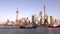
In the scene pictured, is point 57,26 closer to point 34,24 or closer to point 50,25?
point 50,25

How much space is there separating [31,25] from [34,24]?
8.73 metres

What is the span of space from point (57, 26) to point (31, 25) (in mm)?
38156

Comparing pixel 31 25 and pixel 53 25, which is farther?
pixel 53 25

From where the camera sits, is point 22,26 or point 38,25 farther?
point 38,25

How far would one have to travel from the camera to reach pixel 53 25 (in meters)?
180

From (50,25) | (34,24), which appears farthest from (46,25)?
(34,24)

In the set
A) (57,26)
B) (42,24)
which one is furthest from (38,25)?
(57,26)

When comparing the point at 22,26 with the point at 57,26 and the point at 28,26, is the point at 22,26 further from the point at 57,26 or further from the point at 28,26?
the point at 57,26

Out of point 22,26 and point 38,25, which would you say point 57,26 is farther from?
point 22,26

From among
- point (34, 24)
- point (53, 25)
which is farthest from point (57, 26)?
point (34, 24)

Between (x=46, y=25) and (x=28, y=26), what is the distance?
2648 centimetres

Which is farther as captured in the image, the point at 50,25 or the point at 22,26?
the point at 50,25

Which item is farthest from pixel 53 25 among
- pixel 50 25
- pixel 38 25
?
pixel 38 25

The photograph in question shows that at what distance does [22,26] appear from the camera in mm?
170125
